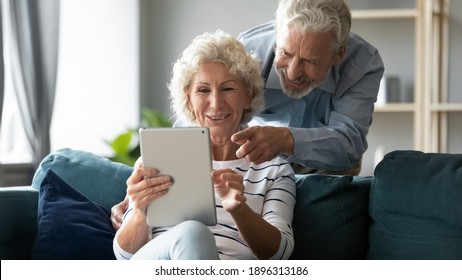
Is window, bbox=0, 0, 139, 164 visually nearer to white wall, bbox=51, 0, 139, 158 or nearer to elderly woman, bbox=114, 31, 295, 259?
white wall, bbox=51, 0, 139, 158

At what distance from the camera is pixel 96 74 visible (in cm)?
537

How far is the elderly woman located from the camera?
1956 mm

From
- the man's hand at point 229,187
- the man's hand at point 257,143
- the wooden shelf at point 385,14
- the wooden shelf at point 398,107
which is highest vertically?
the wooden shelf at point 385,14

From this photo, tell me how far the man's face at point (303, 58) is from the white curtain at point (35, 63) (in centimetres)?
218

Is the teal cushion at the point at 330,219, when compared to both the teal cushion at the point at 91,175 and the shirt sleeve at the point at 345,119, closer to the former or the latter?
the shirt sleeve at the point at 345,119

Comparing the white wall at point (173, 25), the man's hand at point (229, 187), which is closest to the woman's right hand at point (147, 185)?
the man's hand at point (229, 187)

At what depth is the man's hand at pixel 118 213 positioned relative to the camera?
233 centimetres

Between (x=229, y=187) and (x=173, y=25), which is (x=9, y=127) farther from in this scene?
(x=229, y=187)

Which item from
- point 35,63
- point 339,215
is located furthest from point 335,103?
point 35,63

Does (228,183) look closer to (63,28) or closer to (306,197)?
(306,197)

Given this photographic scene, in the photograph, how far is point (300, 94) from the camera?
265 cm

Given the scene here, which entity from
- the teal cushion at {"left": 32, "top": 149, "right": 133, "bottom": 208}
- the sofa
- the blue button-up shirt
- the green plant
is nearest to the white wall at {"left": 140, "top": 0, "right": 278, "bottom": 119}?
the green plant
